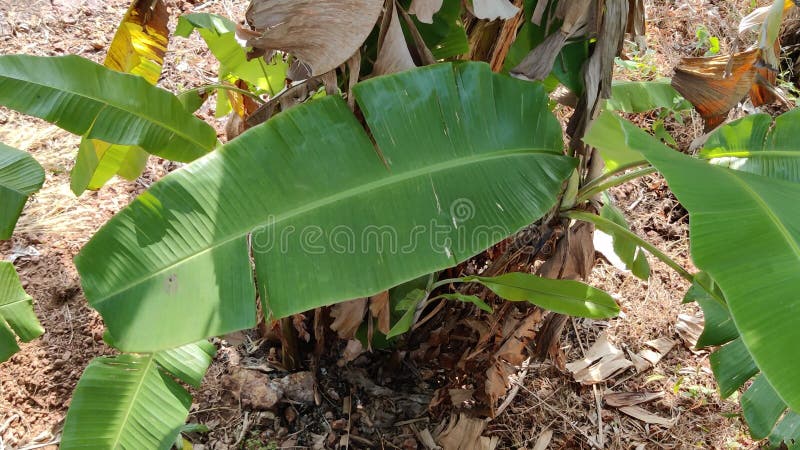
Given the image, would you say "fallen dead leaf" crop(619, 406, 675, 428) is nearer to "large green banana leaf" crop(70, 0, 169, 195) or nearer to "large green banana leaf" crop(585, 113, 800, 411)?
"large green banana leaf" crop(585, 113, 800, 411)

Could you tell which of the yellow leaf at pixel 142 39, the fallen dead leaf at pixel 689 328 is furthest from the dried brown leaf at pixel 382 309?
the fallen dead leaf at pixel 689 328

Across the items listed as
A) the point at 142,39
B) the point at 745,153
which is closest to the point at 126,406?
the point at 142,39

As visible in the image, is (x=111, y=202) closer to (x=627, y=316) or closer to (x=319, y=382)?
(x=319, y=382)

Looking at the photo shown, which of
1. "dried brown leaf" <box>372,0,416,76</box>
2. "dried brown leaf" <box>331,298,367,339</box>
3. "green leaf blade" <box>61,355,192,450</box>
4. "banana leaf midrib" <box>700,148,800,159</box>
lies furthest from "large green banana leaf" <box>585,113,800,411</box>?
"green leaf blade" <box>61,355,192,450</box>

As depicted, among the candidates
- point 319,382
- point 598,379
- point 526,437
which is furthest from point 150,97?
point 598,379

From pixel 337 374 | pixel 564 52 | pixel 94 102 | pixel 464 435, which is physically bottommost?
pixel 464 435

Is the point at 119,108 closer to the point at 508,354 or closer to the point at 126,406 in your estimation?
the point at 126,406
